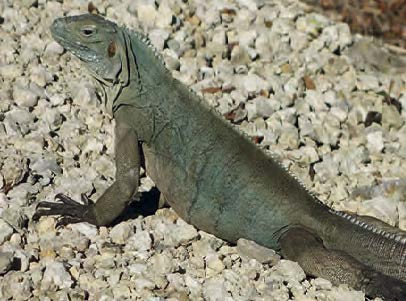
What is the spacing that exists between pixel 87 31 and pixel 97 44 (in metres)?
0.12

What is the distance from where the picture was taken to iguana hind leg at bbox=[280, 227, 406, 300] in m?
5.77

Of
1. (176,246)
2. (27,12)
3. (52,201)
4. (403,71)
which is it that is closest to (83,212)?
(52,201)

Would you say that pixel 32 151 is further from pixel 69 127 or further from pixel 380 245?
pixel 380 245

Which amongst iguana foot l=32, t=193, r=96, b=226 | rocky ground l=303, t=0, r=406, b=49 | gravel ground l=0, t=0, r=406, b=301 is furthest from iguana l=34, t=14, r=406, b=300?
rocky ground l=303, t=0, r=406, b=49

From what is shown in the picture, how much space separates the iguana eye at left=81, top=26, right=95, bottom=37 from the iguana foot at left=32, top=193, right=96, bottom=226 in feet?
3.85

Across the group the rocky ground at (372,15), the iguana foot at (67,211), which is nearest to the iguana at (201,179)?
the iguana foot at (67,211)

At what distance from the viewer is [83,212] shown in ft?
20.5

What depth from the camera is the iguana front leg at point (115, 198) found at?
6.22 meters

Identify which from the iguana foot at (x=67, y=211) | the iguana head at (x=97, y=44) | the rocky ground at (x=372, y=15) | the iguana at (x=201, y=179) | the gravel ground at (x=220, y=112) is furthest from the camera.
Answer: the rocky ground at (x=372, y=15)

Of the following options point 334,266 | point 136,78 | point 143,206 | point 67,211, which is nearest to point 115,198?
point 67,211

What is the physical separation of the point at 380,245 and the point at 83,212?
1990mm

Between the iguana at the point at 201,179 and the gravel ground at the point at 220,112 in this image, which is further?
the iguana at the point at 201,179

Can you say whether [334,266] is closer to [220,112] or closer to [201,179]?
[201,179]

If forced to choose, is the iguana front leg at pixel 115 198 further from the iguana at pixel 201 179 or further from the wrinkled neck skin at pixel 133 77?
the wrinkled neck skin at pixel 133 77
